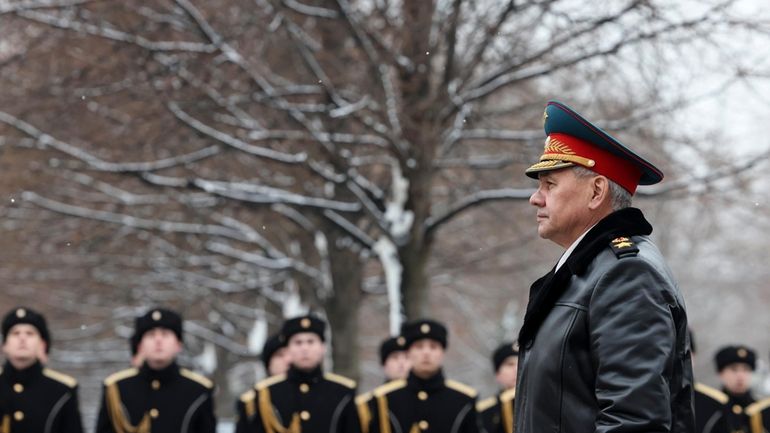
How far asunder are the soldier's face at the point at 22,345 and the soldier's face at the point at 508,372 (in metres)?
3.67

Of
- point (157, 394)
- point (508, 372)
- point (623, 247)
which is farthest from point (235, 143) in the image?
point (623, 247)

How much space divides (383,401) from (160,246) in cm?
1065

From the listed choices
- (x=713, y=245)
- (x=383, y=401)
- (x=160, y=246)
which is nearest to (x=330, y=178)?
(x=383, y=401)

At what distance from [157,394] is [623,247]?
664 centimetres

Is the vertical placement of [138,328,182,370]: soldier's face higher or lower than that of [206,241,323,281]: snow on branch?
lower

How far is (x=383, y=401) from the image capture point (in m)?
9.89

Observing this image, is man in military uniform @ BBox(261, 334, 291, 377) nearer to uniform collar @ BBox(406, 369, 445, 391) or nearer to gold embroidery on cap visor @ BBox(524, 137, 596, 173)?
uniform collar @ BBox(406, 369, 445, 391)

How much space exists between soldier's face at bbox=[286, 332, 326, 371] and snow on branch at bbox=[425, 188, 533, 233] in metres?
3.37

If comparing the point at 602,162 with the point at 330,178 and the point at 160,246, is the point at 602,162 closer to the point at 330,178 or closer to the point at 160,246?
the point at 330,178

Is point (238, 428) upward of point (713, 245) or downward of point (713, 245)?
downward

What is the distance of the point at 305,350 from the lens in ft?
32.3

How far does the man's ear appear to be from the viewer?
3.73 m

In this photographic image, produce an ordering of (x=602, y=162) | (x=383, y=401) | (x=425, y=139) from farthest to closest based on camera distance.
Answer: (x=425, y=139) → (x=383, y=401) → (x=602, y=162)

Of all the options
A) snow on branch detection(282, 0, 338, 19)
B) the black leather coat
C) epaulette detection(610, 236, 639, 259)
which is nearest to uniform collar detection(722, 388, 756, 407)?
snow on branch detection(282, 0, 338, 19)
